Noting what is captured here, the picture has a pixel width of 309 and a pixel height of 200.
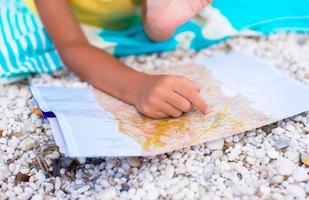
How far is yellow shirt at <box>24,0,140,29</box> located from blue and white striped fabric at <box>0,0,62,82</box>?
0.04 meters

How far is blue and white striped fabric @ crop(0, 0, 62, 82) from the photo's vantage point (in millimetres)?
1284

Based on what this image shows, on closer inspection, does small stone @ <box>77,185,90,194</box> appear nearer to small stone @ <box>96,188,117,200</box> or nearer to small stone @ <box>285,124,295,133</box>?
small stone @ <box>96,188,117,200</box>

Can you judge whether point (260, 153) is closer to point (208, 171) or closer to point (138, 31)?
point (208, 171)

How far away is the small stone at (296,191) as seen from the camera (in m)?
0.86

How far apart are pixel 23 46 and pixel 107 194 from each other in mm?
596

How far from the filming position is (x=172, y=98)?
99 cm

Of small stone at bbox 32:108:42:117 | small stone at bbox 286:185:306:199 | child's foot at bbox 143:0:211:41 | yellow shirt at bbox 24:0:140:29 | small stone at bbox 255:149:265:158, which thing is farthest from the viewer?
yellow shirt at bbox 24:0:140:29

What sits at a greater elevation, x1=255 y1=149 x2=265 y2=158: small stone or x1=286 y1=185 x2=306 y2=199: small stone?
x1=255 y1=149 x2=265 y2=158: small stone

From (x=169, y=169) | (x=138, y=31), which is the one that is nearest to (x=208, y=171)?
(x=169, y=169)

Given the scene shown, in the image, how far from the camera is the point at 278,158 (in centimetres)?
95

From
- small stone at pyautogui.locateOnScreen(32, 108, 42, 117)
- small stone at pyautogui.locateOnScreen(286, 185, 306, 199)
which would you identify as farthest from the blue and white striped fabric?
small stone at pyautogui.locateOnScreen(286, 185, 306, 199)

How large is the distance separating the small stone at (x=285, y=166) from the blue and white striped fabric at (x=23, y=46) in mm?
659

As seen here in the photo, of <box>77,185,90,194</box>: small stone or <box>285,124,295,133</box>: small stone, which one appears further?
<box>285,124,295,133</box>: small stone

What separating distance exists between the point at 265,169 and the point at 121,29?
0.69 meters
